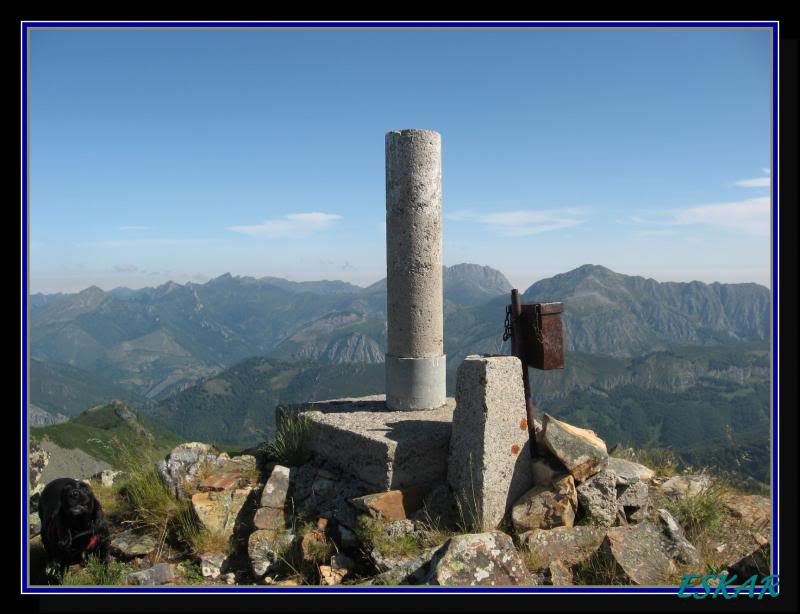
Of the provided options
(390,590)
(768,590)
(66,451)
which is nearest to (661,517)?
(768,590)

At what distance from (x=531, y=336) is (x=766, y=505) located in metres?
4.74

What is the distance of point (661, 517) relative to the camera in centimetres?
744

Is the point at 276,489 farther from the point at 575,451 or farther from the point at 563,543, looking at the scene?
the point at 575,451

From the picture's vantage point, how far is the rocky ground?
6523 millimetres

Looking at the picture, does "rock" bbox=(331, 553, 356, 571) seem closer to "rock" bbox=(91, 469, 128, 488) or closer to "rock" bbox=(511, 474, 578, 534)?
"rock" bbox=(511, 474, 578, 534)

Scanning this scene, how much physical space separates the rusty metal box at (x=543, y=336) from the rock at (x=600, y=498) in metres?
1.65

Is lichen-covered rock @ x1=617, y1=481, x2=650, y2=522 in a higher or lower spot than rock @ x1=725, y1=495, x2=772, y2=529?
higher

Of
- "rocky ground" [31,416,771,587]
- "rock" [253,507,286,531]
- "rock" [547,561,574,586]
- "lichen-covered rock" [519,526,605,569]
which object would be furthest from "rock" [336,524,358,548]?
"rock" [547,561,574,586]

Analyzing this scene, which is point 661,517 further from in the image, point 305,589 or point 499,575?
point 305,589

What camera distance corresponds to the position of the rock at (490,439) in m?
7.53

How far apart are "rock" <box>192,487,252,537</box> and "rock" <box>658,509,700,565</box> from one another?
233 inches

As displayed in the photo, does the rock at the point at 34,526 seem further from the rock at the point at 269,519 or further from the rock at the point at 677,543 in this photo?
the rock at the point at 677,543

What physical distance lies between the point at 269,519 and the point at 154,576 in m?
1.65

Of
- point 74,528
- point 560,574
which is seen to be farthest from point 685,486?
point 74,528
